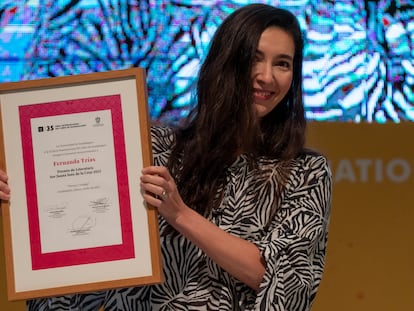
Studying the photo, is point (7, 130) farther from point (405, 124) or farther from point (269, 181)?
point (405, 124)

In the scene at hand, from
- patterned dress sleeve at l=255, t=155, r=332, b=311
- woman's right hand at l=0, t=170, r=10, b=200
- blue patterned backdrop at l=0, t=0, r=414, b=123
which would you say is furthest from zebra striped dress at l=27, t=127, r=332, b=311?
blue patterned backdrop at l=0, t=0, r=414, b=123

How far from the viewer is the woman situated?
1683 millimetres

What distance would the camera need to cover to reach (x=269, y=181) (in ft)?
5.88

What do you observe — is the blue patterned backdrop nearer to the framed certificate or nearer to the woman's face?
the woman's face

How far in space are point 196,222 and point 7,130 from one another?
0.38 meters

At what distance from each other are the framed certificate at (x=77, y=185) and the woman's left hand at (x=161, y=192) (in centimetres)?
2

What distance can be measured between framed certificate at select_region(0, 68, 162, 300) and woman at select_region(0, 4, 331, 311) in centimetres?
5

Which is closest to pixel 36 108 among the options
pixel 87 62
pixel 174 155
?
pixel 174 155

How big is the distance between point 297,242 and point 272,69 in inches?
13.7

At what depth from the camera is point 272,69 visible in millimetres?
1830

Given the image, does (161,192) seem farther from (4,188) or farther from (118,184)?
(4,188)
